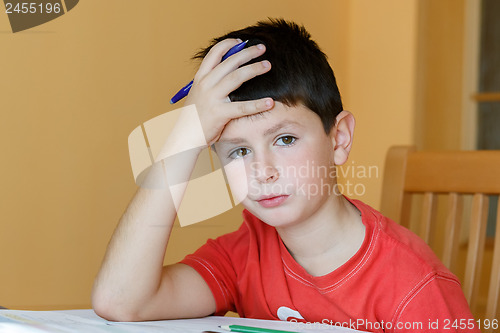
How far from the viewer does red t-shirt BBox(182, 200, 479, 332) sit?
80cm

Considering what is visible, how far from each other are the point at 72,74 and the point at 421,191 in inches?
27.2

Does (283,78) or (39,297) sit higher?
(283,78)

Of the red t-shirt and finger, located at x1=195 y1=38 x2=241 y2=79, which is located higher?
finger, located at x1=195 y1=38 x2=241 y2=79

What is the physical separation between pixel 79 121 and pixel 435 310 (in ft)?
2.56

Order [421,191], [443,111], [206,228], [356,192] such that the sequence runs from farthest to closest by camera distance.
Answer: [443,111], [356,192], [206,228], [421,191]

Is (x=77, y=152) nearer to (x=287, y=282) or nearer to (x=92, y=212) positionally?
(x=92, y=212)

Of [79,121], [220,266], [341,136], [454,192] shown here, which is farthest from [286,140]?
[79,121]

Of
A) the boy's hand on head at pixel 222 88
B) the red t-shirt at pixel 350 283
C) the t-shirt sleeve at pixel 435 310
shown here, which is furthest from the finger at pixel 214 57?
the t-shirt sleeve at pixel 435 310

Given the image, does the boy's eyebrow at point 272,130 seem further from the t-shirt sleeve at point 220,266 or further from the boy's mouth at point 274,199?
the t-shirt sleeve at point 220,266

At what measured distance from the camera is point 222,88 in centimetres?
84

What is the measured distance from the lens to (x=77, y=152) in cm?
126

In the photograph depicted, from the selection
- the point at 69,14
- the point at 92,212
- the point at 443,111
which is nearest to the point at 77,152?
the point at 92,212

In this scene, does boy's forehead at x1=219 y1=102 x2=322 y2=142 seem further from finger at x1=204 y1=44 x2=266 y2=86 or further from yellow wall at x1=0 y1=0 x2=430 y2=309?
yellow wall at x1=0 y1=0 x2=430 y2=309

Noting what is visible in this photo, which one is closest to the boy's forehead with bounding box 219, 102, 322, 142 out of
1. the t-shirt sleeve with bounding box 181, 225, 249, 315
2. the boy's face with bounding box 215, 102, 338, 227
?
the boy's face with bounding box 215, 102, 338, 227
